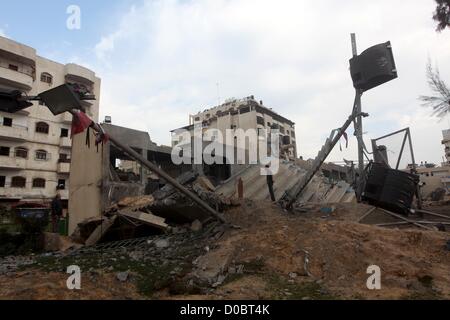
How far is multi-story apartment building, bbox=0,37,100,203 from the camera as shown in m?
26.4

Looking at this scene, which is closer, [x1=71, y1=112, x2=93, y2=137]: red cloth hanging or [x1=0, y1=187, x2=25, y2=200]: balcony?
[x1=71, y1=112, x2=93, y2=137]: red cloth hanging

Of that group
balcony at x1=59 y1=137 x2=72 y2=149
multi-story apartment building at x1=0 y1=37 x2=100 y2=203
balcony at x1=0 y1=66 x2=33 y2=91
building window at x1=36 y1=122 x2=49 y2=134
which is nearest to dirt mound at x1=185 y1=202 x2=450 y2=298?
multi-story apartment building at x1=0 y1=37 x2=100 y2=203

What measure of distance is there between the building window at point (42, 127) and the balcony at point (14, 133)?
47.1 inches

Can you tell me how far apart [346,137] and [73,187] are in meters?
9.54

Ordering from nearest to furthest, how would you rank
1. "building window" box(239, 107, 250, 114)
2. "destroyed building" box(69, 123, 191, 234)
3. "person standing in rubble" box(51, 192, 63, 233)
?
1. "person standing in rubble" box(51, 192, 63, 233)
2. "destroyed building" box(69, 123, 191, 234)
3. "building window" box(239, 107, 250, 114)

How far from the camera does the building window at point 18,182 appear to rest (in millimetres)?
26480

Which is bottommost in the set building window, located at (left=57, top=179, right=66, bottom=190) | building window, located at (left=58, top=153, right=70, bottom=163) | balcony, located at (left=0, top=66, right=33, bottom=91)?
building window, located at (left=57, top=179, right=66, bottom=190)

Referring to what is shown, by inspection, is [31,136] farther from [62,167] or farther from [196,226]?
[196,226]

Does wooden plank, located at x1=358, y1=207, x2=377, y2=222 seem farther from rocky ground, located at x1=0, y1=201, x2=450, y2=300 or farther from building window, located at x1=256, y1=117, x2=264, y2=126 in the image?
building window, located at x1=256, y1=117, x2=264, y2=126

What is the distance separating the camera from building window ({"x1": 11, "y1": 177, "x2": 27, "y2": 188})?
86.9 ft

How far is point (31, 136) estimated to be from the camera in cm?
2780

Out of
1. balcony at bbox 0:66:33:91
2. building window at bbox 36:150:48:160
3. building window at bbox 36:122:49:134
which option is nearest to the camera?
balcony at bbox 0:66:33:91

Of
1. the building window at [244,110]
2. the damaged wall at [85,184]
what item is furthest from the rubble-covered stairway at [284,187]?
the building window at [244,110]

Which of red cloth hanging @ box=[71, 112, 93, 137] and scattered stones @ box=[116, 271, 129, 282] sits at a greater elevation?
red cloth hanging @ box=[71, 112, 93, 137]
